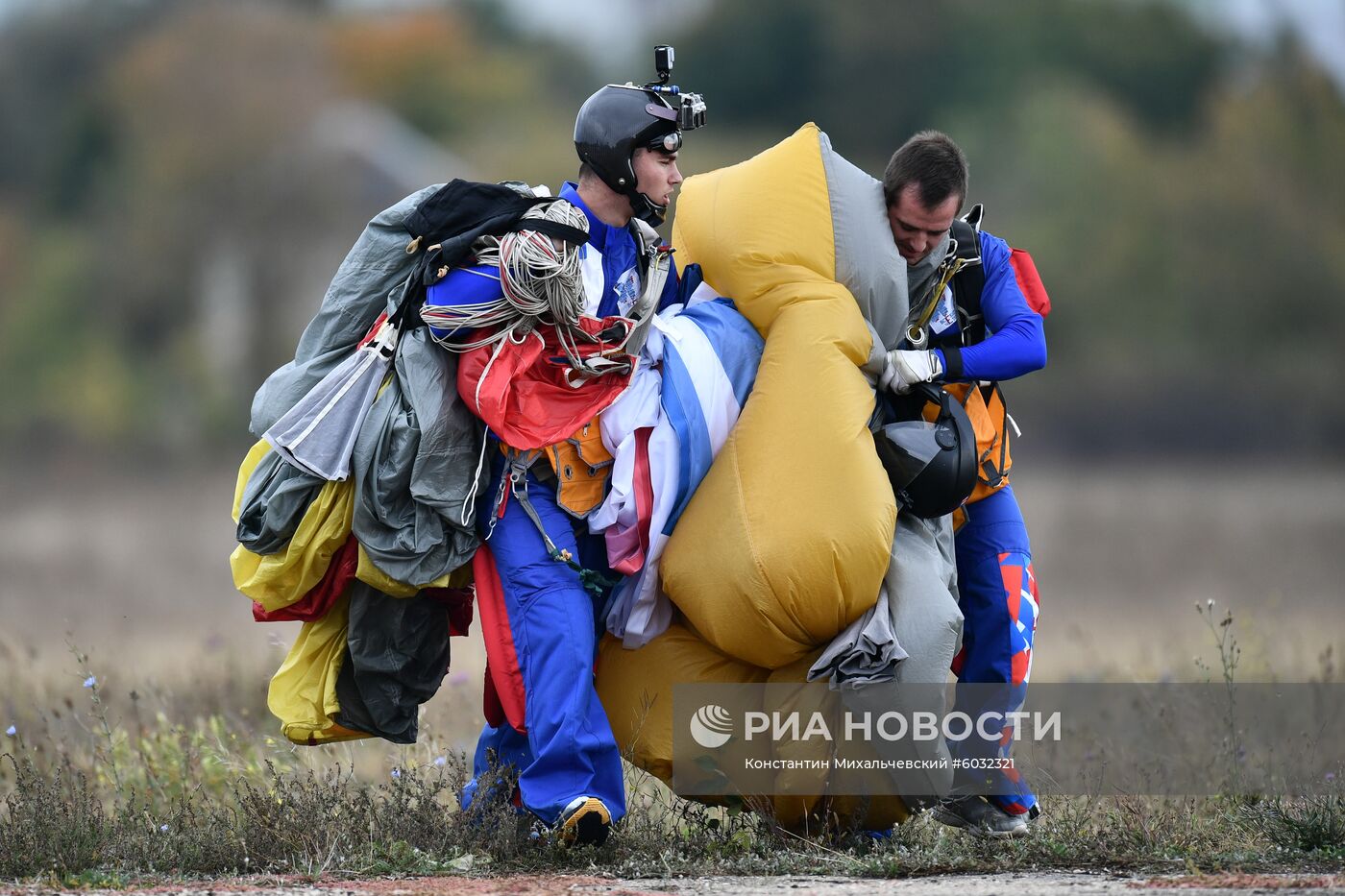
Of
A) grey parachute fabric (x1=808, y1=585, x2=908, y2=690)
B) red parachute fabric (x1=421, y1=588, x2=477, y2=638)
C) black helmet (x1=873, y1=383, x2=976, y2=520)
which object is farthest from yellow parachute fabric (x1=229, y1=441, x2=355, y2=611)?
black helmet (x1=873, y1=383, x2=976, y2=520)

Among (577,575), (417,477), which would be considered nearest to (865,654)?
(577,575)

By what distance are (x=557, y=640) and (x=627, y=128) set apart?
1475mm

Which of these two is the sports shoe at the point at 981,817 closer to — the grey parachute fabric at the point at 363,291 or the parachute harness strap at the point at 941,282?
the parachute harness strap at the point at 941,282

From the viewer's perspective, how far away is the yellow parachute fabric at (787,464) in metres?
4.52

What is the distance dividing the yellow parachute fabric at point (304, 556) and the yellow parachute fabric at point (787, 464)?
92cm

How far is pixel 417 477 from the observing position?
15.0ft

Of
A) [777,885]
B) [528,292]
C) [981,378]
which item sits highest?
[528,292]

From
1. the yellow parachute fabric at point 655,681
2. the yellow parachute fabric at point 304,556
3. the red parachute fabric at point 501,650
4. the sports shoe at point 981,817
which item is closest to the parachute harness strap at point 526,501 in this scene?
the red parachute fabric at point 501,650

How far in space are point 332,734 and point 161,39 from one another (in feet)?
102

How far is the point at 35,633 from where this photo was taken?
11414mm

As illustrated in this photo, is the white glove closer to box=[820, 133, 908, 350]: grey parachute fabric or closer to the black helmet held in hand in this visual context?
box=[820, 133, 908, 350]: grey parachute fabric

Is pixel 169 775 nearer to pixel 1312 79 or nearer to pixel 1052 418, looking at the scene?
pixel 1052 418

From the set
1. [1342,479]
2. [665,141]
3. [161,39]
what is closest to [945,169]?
[665,141]

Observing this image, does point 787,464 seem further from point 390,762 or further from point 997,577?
point 390,762
